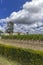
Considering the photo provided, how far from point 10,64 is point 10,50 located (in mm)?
2573

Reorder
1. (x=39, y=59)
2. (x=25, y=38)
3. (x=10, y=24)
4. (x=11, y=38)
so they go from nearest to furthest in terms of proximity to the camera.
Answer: (x=39, y=59)
(x=25, y=38)
(x=11, y=38)
(x=10, y=24)

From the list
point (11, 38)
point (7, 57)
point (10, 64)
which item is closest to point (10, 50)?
point (7, 57)

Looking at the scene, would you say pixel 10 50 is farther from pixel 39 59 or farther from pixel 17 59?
pixel 39 59

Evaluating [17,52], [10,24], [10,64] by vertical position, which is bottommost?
[10,64]

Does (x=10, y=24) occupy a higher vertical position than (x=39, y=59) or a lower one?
higher

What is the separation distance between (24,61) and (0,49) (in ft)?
29.1

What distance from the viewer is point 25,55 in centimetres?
1489

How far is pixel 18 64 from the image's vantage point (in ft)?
53.5

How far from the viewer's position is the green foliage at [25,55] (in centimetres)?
1242

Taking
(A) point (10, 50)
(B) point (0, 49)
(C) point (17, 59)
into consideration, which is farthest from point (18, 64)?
(B) point (0, 49)

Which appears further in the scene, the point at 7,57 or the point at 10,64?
the point at 7,57

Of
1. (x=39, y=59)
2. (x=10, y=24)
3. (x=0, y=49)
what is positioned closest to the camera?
(x=39, y=59)

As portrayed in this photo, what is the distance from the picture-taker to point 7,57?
66.3 feet

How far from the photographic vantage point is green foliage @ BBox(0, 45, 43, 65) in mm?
12418
